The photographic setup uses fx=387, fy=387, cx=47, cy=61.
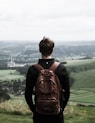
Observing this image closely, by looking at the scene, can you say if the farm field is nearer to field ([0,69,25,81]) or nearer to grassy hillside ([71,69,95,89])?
grassy hillside ([71,69,95,89])

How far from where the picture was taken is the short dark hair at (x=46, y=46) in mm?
5439

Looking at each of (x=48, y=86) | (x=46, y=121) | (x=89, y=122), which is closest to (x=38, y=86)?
(x=48, y=86)

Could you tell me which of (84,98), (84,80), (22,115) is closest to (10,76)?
(84,80)

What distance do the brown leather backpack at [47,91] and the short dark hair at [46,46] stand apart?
8.5 inches

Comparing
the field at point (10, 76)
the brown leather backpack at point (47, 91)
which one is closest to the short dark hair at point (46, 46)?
the brown leather backpack at point (47, 91)

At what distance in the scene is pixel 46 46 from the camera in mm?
5434

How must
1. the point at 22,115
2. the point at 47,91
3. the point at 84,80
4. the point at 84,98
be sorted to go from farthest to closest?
the point at 84,80 → the point at 84,98 → the point at 22,115 → the point at 47,91

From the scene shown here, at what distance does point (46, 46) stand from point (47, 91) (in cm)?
63

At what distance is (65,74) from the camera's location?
5.48 metres

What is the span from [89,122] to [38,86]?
6.10m

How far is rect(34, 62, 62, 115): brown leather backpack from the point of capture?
5375 millimetres

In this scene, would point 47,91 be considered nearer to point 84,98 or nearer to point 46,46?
point 46,46

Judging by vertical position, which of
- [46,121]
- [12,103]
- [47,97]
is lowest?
[12,103]

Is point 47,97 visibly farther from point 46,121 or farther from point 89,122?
point 89,122
